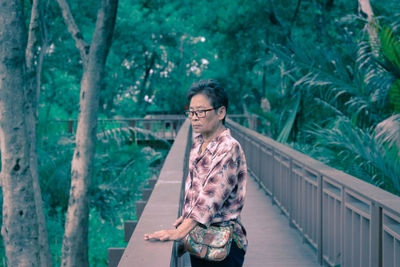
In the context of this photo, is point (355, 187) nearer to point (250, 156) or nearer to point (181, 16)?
point (250, 156)

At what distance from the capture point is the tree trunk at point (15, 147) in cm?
790

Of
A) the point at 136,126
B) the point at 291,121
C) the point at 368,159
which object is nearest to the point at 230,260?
the point at 368,159

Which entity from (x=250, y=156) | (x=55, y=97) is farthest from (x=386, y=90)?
(x=55, y=97)

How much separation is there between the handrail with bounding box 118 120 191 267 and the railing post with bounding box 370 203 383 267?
1.46 m

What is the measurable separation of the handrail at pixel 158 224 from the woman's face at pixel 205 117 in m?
0.65

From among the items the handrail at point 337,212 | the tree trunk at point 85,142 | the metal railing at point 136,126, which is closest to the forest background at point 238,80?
the metal railing at point 136,126

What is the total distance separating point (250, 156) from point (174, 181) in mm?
8076

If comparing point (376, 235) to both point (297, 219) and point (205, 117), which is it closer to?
point (205, 117)

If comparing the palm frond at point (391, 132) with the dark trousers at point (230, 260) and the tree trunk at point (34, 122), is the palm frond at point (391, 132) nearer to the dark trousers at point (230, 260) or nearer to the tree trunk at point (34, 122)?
the dark trousers at point (230, 260)

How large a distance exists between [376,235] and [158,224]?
5.74ft

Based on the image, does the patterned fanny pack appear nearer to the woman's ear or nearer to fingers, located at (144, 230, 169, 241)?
fingers, located at (144, 230, 169, 241)

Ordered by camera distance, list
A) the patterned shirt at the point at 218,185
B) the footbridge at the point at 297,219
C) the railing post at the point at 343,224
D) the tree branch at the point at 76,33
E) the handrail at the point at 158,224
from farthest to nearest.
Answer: the tree branch at the point at 76,33, the railing post at the point at 343,224, the footbridge at the point at 297,219, the patterned shirt at the point at 218,185, the handrail at the point at 158,224

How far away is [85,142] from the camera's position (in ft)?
38.8

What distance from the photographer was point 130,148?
19125 millimetres
